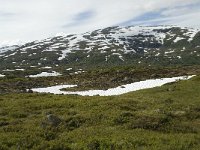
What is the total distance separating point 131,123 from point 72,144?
18.3 ft

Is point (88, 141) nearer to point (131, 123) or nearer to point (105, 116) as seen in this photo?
point (131, 123)

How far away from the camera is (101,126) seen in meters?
22.0

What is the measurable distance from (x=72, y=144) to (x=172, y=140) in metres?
5.15

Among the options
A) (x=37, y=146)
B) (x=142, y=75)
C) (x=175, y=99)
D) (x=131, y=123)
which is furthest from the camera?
(x=142, y=75)

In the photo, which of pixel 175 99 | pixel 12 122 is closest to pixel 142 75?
pixel 175 99

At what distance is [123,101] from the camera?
106 feet

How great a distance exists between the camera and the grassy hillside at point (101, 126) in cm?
1798

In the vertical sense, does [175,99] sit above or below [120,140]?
below

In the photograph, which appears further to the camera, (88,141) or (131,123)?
(131,123)

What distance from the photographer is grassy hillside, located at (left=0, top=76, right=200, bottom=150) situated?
17984mm

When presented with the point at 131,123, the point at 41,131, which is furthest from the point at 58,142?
the point at 131,123

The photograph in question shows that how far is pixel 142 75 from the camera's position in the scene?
2847 inches

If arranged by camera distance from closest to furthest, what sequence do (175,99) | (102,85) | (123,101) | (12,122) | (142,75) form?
(12,122) → (123,101) → (175,99) → (102,85) → (142,75)

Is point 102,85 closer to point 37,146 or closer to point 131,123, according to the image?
point 131,123
